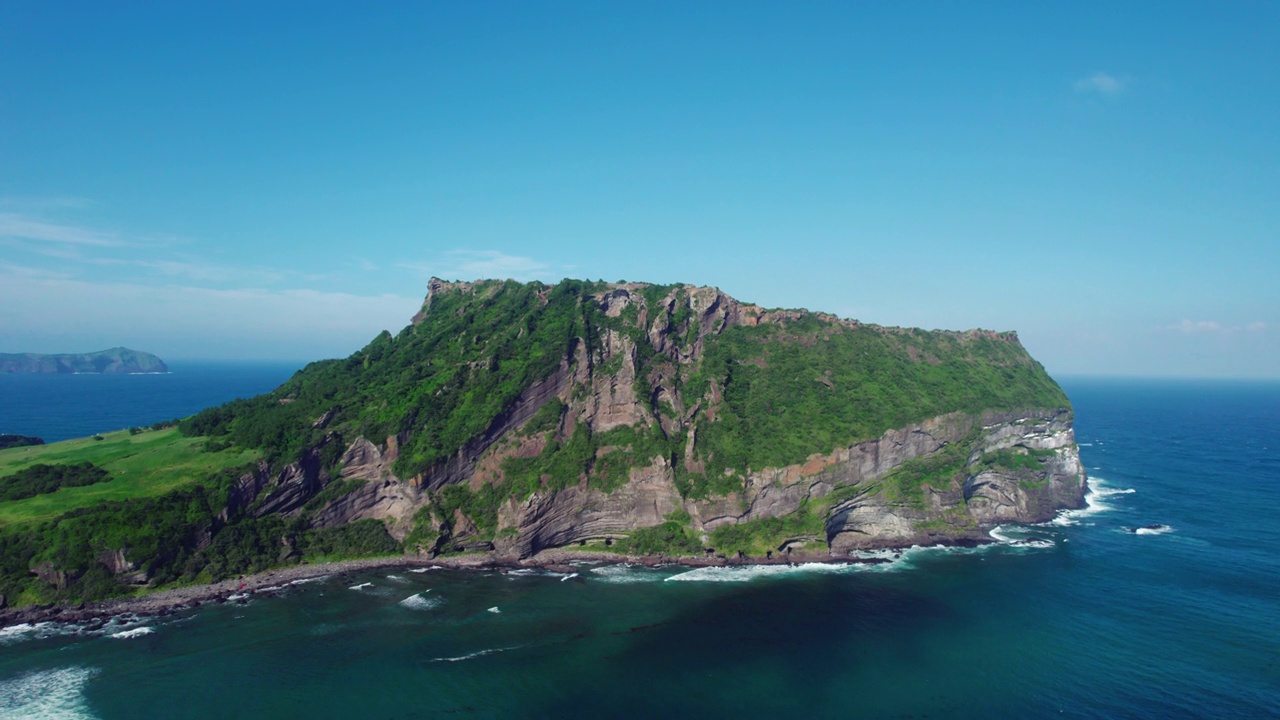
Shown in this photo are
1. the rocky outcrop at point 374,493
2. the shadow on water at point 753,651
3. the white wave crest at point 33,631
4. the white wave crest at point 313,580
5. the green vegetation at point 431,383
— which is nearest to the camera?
the shadow on water at point 753,651

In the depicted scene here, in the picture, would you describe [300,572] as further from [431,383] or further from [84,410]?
[84,410]

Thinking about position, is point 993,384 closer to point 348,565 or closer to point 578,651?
point 578,651

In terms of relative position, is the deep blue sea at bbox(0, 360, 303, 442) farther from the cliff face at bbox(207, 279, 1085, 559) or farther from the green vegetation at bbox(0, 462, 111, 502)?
the cliff face at bbox(207, 279, 1085, 559)

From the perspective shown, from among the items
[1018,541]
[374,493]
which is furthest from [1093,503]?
[374,493]

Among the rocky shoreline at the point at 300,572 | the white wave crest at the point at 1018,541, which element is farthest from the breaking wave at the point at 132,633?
the white wave crest at the point at 1018,541

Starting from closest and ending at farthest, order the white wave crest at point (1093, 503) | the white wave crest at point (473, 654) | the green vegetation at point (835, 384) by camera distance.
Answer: the white wave crest at point (473, 654) < the green vegetation at point (835, 384) < the white wave crest at point (1093, 503)

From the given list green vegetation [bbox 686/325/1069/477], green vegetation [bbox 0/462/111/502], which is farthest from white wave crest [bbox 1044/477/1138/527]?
green vegetation [bbox 0/462/111/502]

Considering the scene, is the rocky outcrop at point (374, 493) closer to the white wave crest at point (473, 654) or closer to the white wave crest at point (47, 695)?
the white wave crest at point (473, 654)
